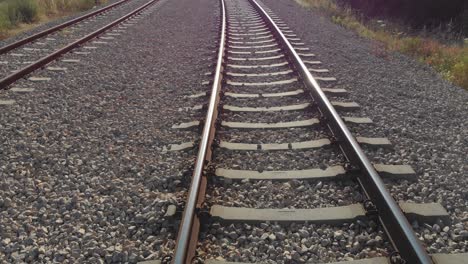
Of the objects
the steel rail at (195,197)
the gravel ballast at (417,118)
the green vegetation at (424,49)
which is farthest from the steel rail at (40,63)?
the green vegetation at (424,49)

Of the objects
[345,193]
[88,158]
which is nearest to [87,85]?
[88,158]

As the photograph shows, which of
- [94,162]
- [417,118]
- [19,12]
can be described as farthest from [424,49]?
[19,12]

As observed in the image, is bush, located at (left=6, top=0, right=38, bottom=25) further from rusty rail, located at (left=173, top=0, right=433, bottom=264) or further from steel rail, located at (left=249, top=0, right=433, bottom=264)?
steel rail, located at (left=249, top=0, right=433, bottom=264)

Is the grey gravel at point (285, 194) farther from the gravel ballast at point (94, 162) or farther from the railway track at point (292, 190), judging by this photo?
the gravel ballast at point (94, 162)

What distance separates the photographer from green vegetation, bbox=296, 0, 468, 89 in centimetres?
815

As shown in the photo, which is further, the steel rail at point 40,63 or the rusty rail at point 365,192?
the steel rail at point 40,63

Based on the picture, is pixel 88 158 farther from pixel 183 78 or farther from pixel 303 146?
pixel 183 78

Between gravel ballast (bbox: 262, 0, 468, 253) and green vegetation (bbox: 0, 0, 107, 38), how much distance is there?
8.38m

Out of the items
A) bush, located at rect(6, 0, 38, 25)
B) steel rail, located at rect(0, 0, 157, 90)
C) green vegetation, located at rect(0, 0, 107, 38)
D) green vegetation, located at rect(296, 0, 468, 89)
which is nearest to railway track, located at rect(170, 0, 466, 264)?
steel rail, located at rect(0, 0, 157, 90)

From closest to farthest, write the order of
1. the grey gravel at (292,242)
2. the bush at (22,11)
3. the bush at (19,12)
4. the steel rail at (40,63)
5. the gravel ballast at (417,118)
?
the grey gravel at (292,242), the gravel ballast at (417,118), the steel rail at (40,63), the bush at (19,12), the bush at (22,11)

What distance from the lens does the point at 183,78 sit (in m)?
7.37

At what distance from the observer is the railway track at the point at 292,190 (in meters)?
3.08

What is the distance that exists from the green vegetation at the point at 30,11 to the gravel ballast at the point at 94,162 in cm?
596

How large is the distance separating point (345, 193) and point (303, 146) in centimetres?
99
